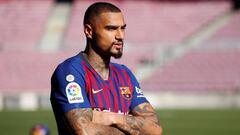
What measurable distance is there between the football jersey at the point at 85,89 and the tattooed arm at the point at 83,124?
4 centimetres

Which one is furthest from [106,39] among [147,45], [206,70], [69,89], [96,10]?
[147,45]

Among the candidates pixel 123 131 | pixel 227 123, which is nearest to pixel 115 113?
pixel 123 131

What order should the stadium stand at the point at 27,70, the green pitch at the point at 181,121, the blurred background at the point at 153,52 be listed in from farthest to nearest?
the stadium stand at the point at 27,70 → the blurred background at the point at 153,52 → the green pitch at the point at 181,121

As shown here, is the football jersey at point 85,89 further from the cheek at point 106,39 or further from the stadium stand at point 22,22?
the stadium stand at point 22,22

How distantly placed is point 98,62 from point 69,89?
0.37 m

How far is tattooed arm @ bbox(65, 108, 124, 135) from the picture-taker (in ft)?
16.6

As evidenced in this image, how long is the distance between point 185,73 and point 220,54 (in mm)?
2299

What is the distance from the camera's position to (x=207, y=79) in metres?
32.7

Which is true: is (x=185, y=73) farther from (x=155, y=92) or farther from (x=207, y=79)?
(x=155, y=92)

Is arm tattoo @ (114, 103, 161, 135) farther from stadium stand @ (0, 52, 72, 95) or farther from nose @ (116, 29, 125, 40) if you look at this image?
stadium stand @ (0, 52, 72, 95)

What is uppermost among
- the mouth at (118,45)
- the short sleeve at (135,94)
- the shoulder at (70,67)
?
the mouth at (118,45)

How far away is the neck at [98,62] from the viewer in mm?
5289

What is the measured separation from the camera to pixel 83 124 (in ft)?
16.7

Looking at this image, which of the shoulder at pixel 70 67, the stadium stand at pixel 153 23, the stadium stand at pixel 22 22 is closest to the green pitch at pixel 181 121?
the stadium stand at pixel 153 23
